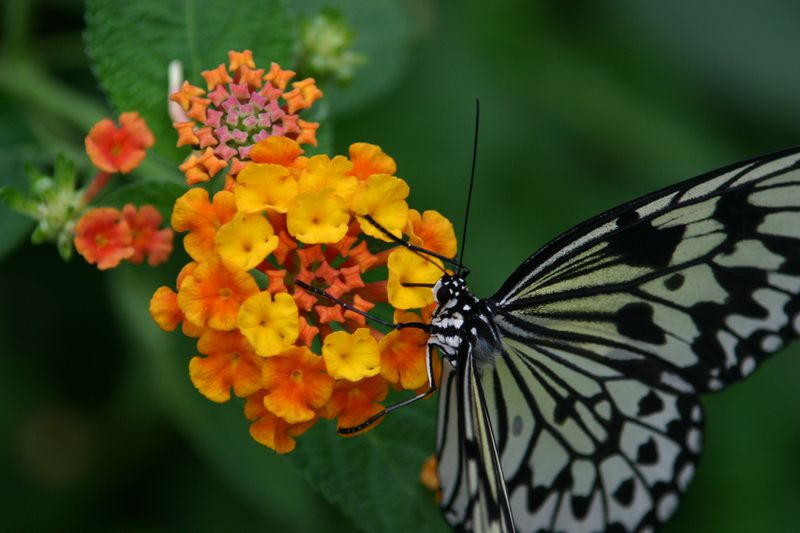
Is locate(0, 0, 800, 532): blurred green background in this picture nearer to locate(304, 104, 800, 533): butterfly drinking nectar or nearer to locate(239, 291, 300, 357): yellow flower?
locate(304, 104, 800, 533): butterfly drinking nectar

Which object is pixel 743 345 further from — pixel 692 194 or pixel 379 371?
pixel 379 371

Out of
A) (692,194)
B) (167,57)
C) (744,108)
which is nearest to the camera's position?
(692,194)

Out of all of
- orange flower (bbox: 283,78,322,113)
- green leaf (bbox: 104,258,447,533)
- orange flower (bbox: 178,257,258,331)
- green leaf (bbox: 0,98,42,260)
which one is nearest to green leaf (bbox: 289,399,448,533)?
green leaf (bbox: 104,258,447,533)

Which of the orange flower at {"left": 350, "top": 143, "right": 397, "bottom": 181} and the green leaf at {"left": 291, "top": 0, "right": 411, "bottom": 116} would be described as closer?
the orange flower at {"left": 350, "top": 143, "right": 397, "bottom": 181}

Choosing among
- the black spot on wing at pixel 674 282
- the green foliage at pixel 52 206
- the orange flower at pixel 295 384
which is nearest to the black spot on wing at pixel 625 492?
the black spot on wing at pixel 674 282

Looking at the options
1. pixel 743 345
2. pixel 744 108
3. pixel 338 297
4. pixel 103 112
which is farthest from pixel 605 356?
pixel 744 108

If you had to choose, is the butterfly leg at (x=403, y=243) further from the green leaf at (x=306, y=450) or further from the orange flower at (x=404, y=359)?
the green leaf at (x=306, y=450)

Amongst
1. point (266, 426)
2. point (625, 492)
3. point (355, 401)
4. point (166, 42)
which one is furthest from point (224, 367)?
point (625, 492)
